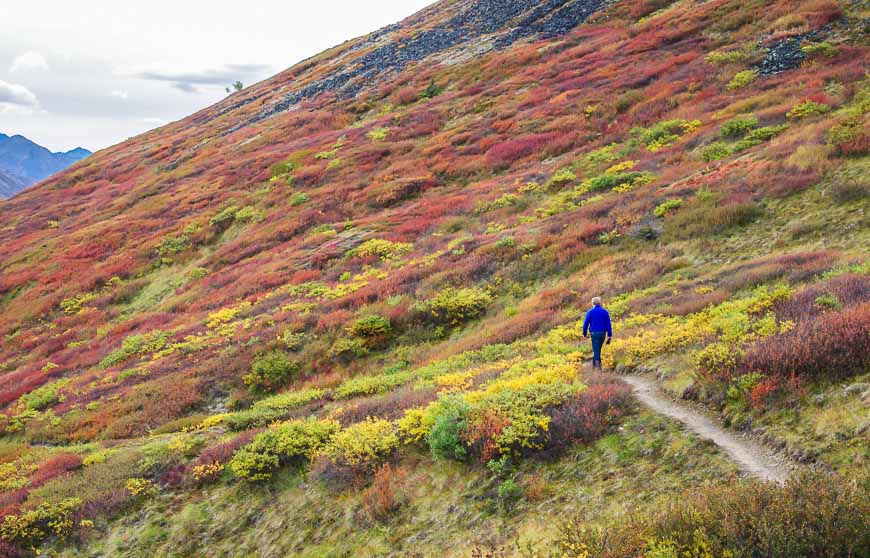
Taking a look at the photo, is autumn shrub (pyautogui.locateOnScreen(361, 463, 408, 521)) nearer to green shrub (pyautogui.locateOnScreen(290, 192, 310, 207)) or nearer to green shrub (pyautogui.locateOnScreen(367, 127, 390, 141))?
green shrub (pyautogui.locateOnScreen(290, 192, 310, 207))

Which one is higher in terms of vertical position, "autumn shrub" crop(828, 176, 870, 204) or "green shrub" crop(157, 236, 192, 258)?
"green shrub" crop(157, 236, 192, 258)

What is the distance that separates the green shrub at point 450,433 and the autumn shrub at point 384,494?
0.72 m

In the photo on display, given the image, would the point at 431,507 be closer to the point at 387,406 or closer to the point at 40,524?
the point at 387,406

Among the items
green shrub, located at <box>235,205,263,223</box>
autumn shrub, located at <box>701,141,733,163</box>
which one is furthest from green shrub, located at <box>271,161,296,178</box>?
autumn shrub, located at <box>701,141,733,163</box>

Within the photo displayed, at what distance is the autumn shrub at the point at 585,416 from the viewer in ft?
24.7

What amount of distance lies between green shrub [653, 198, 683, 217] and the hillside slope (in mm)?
64

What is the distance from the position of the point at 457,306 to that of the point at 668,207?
8.48m

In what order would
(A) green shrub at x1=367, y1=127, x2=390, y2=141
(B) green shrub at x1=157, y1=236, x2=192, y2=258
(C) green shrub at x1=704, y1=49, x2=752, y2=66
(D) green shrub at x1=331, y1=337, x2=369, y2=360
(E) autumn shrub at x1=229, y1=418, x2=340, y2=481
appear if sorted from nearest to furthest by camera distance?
(E) autumn shrub at x1=229, y1=418, x2=340, y2=481, (D) green shrub at x1=331, y1=337, x2=369, y2=360, (C) green shrub at x1=704, y1=49, x2=752, y2=66, (B) green shrub at x1=157, y1=236, x2=192, y2=258, (A) green shrub at x1=367, y1=127, x2=390, y2=141

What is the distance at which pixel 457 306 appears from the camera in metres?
17.6

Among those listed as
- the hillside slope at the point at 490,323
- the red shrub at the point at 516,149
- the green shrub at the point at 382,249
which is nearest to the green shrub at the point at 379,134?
the hillside slope at the point at 490,323

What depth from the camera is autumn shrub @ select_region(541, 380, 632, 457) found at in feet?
24.7

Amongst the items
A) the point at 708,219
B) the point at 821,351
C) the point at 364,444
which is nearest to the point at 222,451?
the point at 364,444

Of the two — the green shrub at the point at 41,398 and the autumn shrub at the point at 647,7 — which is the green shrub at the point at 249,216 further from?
the autumn shrub at the point at 647,7

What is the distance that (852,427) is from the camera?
5828 millimetres
